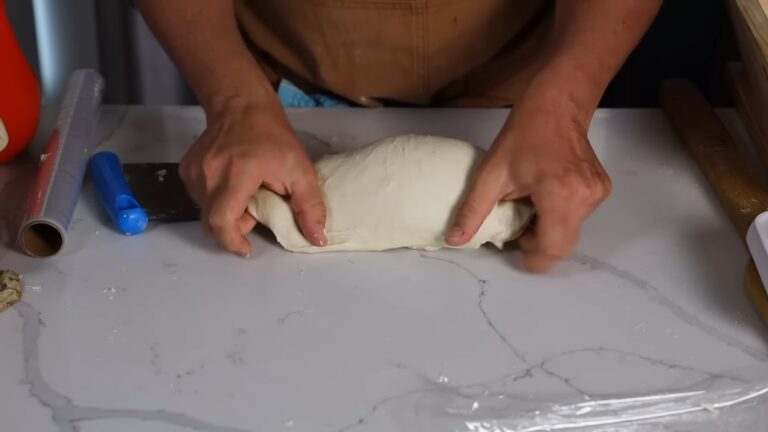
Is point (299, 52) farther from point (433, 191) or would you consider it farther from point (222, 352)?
point (222, 352)

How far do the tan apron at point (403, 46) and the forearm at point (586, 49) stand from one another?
16cm

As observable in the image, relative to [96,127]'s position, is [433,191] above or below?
above

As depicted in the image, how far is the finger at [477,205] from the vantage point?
75cm

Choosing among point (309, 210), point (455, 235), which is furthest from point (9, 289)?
point (455, 235)

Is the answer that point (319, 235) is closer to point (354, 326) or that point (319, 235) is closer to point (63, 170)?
point (354, 326)

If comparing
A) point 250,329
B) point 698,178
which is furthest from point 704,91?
point 250,329

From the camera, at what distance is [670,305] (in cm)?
74

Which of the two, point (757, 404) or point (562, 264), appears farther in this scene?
point (562, 264)

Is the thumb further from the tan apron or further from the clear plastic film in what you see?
the tan apron

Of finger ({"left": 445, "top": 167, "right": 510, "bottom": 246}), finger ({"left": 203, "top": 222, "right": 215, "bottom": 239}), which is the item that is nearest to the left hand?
finger ({"left": 445, "top": 167, "right": 510, "bottom": 246})

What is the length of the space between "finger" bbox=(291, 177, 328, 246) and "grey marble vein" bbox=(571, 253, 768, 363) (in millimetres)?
220

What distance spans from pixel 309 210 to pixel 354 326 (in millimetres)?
112

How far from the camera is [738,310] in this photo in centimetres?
74

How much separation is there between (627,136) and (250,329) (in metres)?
0.48
